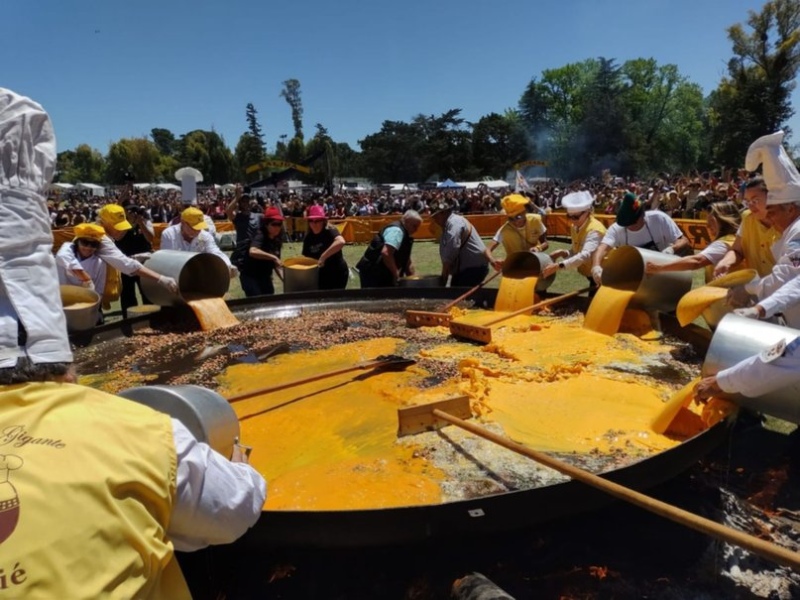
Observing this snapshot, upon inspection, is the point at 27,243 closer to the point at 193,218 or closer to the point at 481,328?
the point at 481,328

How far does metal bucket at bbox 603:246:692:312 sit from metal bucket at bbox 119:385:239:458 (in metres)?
4.37

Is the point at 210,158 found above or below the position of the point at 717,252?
above

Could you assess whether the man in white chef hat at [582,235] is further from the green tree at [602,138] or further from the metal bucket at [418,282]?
the green tree at [602,138]

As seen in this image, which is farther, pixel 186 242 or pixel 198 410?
pixel 186 242

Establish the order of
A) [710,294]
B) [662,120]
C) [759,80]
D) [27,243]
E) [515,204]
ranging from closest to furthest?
1. [27,243]
2. [710,294]
3. [515,204]
4. [759,80]
5. [662,120]

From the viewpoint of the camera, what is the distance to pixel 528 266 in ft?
23.4

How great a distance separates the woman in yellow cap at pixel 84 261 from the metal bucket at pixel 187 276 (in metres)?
0.48

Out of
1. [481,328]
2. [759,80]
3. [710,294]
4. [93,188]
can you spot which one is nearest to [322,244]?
[481,328]

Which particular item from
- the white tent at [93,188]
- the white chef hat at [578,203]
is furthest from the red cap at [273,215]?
the white tent at [93,188]

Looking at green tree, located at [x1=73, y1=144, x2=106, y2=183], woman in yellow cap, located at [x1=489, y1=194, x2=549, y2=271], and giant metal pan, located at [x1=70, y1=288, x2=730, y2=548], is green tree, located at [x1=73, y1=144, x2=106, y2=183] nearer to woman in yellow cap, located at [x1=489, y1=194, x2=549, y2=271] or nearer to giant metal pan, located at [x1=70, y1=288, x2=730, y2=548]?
woman in yellow cap, located at [x1=489, y1=194, x2=549, y2=271]

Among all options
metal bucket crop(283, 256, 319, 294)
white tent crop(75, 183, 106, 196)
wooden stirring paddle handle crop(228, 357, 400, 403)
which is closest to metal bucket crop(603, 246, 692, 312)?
wooden stirring paddle handle crop(228, 357, 400, 403)

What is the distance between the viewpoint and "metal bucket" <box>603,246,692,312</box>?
548cm

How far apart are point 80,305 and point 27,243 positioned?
183 inches

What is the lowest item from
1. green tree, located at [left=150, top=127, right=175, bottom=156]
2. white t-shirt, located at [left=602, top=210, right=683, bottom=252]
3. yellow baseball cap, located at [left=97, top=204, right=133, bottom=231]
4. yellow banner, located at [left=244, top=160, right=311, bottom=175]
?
white t-shirt, located at [left=602, top=210, right=683, bottom=252]
